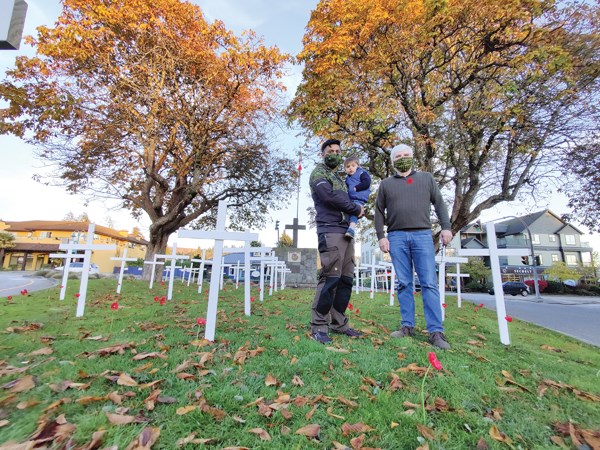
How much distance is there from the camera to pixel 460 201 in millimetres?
11258

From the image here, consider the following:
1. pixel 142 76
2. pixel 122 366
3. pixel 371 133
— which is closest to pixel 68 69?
pixel 142 76

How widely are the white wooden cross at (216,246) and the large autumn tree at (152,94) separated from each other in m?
8.40

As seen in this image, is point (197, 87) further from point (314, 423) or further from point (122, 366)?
point (314, 423)

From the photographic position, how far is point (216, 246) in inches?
138

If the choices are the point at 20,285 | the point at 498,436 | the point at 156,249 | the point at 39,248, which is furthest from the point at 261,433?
Answer: the point at 39,248

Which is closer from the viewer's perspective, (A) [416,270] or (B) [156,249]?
(A) [416,270]

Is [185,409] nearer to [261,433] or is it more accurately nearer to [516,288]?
[261,433]

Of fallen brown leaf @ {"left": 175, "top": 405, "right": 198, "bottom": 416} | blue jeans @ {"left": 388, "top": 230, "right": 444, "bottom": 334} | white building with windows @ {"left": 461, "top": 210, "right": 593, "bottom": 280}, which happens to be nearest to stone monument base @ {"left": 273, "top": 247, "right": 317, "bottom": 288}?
blue jeans @ {"left": 388, "top": 230, "right": 444, "bottom": 334}

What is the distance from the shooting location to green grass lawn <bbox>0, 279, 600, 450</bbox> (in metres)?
1.60

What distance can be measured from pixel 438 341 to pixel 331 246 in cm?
154

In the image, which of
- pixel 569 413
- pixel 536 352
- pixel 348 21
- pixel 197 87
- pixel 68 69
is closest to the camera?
pixel 569 413

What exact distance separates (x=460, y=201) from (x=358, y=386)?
35.3 feet

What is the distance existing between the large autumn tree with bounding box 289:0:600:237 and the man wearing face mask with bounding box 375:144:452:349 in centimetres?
516

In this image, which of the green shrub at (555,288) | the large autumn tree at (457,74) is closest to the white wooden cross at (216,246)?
the large autumn tree at (457,74)
